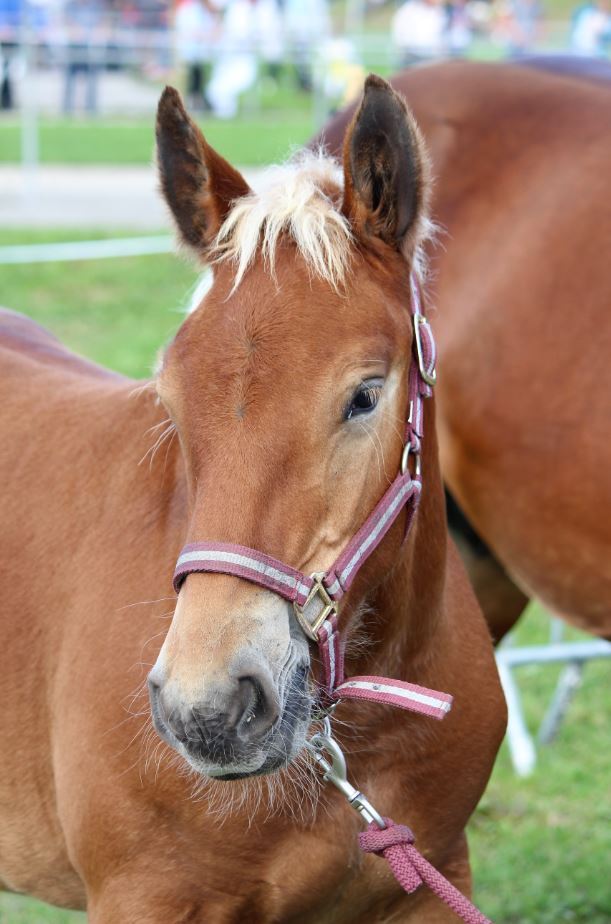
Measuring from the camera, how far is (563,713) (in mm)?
4602

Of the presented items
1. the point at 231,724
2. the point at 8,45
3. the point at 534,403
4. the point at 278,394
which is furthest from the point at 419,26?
the point at 231,724

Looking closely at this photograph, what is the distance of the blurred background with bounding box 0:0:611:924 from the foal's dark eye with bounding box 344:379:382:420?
618mm

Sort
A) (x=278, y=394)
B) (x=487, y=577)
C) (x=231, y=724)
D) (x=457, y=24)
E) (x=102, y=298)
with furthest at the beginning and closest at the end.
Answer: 1. (x=457, y=24)
2. (x=102, y=298)
3. (x=487, y=577)
4. (x=278, y=394)
5. (x=231, y=724)

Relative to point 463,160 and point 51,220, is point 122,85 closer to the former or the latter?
point 51,220

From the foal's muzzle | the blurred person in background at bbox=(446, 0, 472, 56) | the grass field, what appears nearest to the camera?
the foal's muzzle

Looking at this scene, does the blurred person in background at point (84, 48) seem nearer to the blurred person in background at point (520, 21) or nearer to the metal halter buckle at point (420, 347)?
the blurred person in background at point (520, 21)

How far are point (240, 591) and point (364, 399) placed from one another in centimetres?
38

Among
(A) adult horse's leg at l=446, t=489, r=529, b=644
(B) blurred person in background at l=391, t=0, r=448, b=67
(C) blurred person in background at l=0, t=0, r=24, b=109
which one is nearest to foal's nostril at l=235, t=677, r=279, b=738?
(A) adult horse's leg at l=446, t=489, r=529, b=644

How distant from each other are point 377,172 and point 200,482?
0.63 m

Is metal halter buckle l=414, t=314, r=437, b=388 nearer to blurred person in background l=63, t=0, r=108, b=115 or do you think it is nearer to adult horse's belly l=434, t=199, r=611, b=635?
adult horse's belly l=434, t=199, r=611, b=635

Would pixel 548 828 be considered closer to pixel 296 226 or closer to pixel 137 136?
pixel 296 226

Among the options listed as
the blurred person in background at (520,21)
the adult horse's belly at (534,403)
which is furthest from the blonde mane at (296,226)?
the blurred person in background at (520,21)

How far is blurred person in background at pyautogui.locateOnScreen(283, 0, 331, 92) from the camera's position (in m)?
17.6

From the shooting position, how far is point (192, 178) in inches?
89.1
